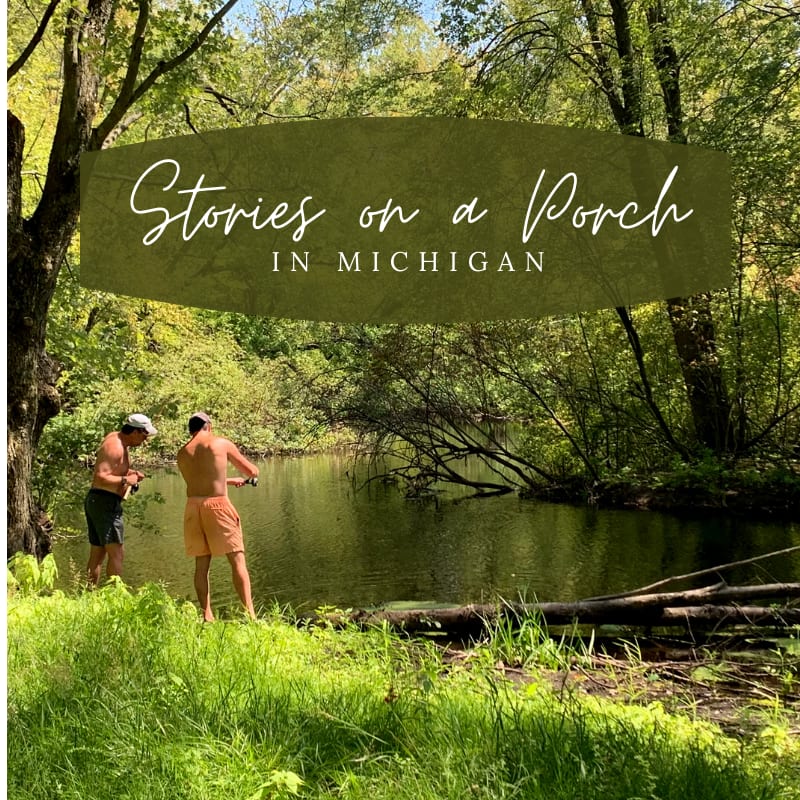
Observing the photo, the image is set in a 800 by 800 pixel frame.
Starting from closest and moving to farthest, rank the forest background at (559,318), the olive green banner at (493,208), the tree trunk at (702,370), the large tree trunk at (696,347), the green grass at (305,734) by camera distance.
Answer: the green grass at (305,734)
the forest background at (559,318)
the large tree trunk at (696,347)
the olive green banner at (493,208)
the tree trunk at (702,370)

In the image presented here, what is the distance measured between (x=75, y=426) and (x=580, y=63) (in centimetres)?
1027

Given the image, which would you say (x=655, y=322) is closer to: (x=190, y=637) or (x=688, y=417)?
(x=688, y=417)

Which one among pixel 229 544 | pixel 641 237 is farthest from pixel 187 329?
pixel 229 544

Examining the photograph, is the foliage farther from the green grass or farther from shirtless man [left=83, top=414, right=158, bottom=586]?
shirtless man [left=83, top=414, right=158, bottom=586]

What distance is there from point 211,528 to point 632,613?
322 cm

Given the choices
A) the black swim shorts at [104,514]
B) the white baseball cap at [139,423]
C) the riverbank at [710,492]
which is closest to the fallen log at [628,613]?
the black swim shorts at [104,514]

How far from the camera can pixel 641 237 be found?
12.8 meters

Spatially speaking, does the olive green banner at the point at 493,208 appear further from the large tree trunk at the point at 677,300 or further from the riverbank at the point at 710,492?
the riverbank at the point at 710,492

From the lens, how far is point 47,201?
615 centimetres

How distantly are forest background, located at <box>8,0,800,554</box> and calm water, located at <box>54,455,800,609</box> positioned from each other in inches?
45.7

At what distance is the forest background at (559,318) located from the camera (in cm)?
1007

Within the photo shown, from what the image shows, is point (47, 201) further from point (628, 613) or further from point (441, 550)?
point (441, 550)

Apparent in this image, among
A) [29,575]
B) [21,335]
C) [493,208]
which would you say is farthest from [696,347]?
[29,575]

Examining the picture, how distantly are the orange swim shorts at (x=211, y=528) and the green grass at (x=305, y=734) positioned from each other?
1.74 meters
